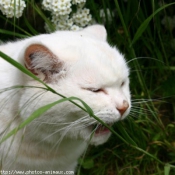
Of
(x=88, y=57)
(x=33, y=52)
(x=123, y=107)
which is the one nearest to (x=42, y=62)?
(x=33, y=52)

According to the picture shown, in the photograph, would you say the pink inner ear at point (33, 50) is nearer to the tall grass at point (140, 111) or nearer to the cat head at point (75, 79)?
the cat head at point (75, 79)

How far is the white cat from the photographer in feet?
5.50

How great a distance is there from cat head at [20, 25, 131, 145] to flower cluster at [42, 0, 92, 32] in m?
0.51

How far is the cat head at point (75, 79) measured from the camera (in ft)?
→ 5.48

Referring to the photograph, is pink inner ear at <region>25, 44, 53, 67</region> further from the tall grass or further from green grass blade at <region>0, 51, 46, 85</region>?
the tall grass

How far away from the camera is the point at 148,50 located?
280 cm

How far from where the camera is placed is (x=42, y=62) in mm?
1646

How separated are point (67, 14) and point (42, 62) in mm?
748

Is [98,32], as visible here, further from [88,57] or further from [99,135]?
[99,135]

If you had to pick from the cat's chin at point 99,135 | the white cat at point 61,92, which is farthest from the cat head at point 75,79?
the cat's chin at point 99,135

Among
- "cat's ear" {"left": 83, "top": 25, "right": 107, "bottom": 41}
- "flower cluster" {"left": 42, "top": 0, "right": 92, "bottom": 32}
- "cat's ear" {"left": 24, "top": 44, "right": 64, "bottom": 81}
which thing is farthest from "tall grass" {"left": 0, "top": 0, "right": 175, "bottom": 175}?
"cat's ear" {"left": 24, "top": 44, "right": 64, "bottom": 81}

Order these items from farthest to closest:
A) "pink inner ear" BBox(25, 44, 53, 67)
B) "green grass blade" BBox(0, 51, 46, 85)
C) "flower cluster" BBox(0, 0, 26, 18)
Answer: "flower cluster" BBox(0, 0, 26, 18), "pink inner ear" BBox(25, 44, 53, 67), "green grass blade" BBox(0, 51, 46, 85)

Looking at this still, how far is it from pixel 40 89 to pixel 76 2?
0.77 meters

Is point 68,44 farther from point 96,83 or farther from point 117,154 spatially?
point 117,154
